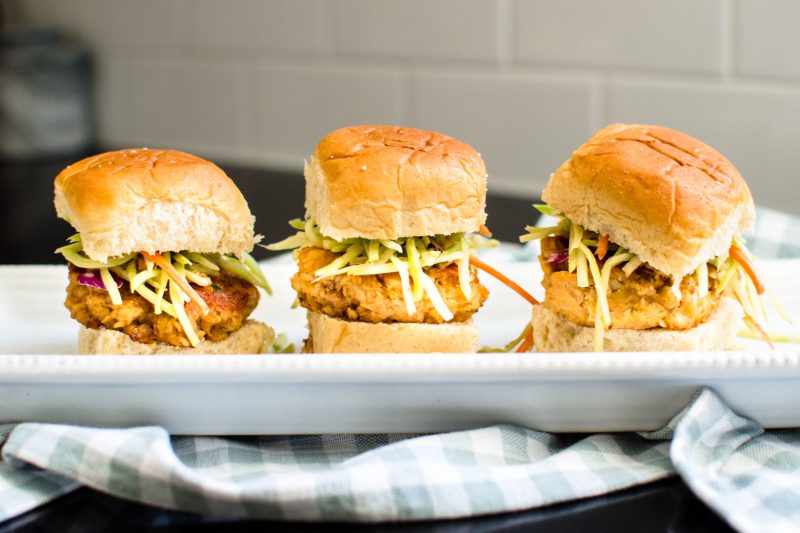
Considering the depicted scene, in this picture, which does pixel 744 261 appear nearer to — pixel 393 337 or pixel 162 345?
pixel 393 337

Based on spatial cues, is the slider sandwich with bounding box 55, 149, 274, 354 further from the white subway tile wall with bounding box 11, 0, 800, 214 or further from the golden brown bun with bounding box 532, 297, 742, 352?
the white subway tile wall with bounding box 11, 0, 800, 214

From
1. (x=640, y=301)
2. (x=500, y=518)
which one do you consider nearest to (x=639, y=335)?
(x=640, y=301)

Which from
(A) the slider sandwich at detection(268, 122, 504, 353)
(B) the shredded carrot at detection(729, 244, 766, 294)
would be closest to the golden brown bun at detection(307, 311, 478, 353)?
(A) the slider sandwich at detection(268, 122, 504, 353)

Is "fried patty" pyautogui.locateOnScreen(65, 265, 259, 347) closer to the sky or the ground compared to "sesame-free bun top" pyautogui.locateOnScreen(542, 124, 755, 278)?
closer to the ground

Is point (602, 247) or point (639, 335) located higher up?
point (602, 247)

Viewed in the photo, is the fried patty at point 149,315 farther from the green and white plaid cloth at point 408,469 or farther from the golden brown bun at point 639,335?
the golden brown bun at point 639,335

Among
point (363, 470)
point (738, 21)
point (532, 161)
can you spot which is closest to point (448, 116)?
point (532, 161)

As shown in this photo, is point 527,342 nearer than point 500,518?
No
